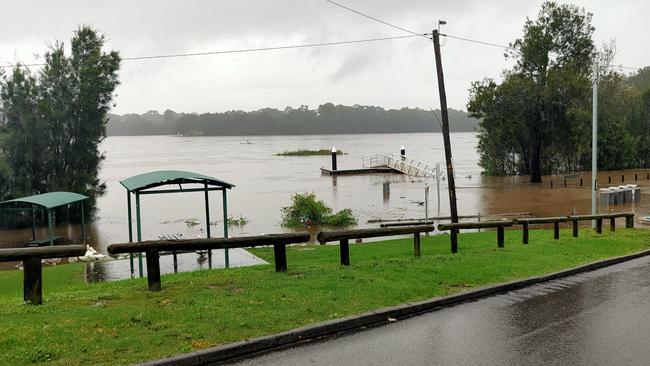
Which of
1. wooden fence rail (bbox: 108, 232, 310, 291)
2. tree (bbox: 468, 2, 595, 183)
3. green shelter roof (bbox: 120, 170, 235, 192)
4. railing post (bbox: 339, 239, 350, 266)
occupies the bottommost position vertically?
railing post (bbox: 339, 239, 350, 266)

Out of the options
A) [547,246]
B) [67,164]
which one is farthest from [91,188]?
[547,246]

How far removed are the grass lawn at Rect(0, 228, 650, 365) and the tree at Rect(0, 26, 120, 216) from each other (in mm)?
23088

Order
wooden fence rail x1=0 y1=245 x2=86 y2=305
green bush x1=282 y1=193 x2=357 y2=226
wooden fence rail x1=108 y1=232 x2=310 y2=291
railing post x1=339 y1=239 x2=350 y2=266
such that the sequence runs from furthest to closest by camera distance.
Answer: green bush x1=282 y1=193 x2=357 y2=226
railing post x1=339 y1=239 x2=350 y2=266
wooden fence rail x1=108 y1=232 x2=310 y2=291
wooden fence rail x1=0 y1=245 x2=86 y2=305

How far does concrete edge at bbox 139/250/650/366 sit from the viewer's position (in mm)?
5715

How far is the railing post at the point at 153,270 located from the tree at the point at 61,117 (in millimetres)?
27703

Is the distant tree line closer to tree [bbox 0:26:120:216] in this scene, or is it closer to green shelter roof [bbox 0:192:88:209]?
tree [bbox 0:26:120:216]

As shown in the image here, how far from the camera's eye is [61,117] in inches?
1309

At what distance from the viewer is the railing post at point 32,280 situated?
23.5ft

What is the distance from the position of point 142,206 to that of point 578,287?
31.6m

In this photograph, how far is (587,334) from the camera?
6.91 m

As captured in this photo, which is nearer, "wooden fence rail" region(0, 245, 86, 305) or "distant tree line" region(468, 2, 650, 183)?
"wooden fence rail" region(0, 245, 86, 305)

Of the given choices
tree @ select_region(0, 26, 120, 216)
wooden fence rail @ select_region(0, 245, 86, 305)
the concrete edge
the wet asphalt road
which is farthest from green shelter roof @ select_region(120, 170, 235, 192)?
tree @ select_region(0, 26, 120, 216)

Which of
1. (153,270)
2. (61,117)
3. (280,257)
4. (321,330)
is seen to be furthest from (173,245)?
(61,117)

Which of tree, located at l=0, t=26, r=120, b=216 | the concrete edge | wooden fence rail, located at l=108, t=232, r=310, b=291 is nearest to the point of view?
the concrete edge
